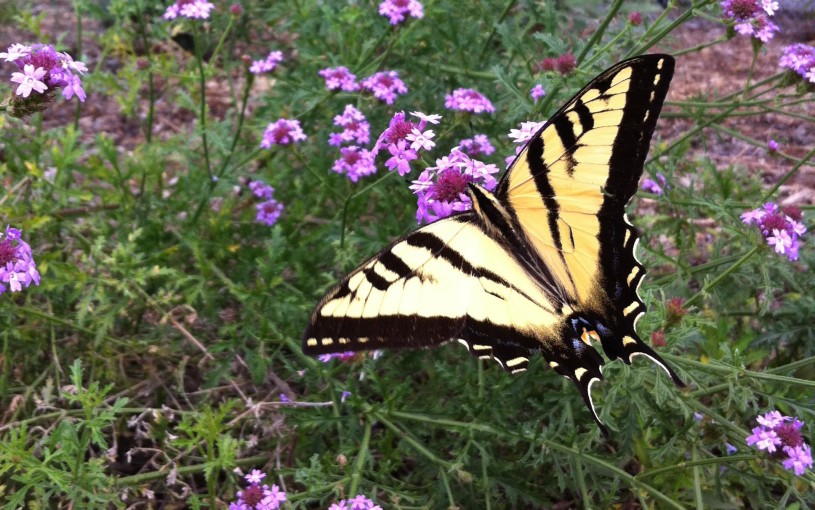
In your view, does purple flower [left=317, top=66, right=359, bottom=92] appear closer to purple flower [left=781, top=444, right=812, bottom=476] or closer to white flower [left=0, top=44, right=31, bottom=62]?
white flower [left=0, top=44, right=31, bottom=62]

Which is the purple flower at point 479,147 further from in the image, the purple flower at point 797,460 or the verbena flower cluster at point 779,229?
the purple flower at point 797,460

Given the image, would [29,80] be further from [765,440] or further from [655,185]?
[655,185]

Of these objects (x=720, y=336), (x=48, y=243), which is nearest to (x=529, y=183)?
(x=720, y=336)

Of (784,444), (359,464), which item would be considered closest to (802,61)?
(784,444)

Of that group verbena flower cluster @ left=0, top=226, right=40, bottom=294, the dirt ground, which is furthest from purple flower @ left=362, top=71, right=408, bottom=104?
the dirt ground

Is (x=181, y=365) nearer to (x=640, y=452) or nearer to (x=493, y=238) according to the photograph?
(x=493, y=238)

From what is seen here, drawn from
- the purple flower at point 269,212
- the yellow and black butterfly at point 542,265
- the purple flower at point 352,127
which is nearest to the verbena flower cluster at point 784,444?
the yellow and black butterfly at point 542,265
